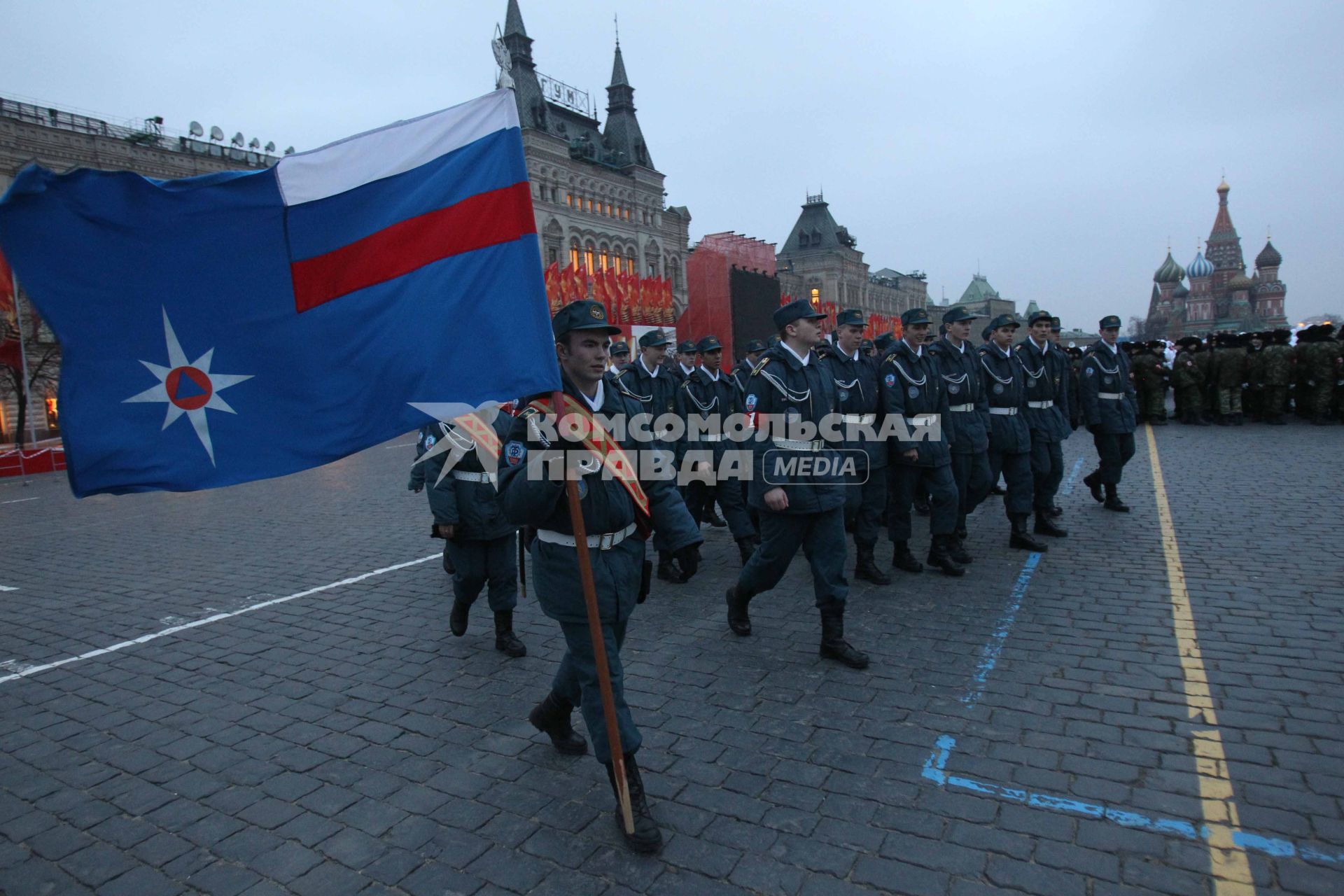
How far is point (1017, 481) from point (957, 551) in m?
1.14

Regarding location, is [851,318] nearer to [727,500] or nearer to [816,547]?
[727,500]

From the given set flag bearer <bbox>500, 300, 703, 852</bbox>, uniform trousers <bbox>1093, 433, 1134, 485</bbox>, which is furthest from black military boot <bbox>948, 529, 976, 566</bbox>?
flag bearer <bbox>500, 300, 703, 852</bbox>

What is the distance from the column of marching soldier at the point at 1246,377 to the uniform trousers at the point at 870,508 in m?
12.3

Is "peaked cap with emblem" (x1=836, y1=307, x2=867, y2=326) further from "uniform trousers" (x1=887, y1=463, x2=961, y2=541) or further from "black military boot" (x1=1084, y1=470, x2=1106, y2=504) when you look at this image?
"black military boot" (x1=1084, y1=470, x2=1106, y2=504)

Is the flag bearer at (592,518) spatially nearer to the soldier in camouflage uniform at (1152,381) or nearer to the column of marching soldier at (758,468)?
the column of marching soldier at (758,468)

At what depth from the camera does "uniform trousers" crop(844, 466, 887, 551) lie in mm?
6520

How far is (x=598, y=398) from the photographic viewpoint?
11.3 feet

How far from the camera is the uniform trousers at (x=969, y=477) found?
6.94 m

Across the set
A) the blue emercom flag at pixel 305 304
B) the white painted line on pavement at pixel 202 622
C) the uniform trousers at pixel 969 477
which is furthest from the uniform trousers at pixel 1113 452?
the blue emercom flag at pixel 305 304

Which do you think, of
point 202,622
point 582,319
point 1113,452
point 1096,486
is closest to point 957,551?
point 1113,452

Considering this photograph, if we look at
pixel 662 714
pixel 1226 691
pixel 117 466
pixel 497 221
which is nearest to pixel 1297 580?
pixel 1226 691

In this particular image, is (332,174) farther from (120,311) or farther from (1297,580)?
(1297,580)

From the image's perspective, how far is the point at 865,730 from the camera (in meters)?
3.77

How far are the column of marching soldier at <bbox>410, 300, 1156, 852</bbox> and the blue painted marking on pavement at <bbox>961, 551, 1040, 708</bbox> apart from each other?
23.5 inches
